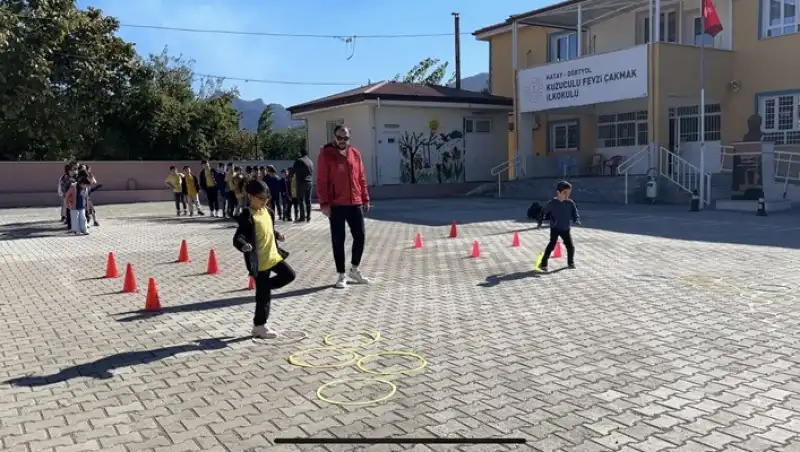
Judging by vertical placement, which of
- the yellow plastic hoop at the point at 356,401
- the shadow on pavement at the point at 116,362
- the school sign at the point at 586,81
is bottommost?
the yellow plastic hoop at the point at 356,401

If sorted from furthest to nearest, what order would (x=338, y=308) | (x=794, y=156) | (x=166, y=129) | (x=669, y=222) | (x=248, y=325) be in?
(x=166, y=129) < (x=794, y=156) < (x=669, y=222) < (x=338, y=308) < (x=248, y=325)

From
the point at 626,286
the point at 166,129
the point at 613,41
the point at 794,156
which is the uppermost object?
the point at 613,41

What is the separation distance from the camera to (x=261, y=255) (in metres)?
6.22

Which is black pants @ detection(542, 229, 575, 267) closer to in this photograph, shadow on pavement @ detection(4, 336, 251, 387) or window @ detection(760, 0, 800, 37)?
shadow on pavement @ detection(4, 336, 251, 387)

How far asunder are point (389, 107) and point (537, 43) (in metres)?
8.73

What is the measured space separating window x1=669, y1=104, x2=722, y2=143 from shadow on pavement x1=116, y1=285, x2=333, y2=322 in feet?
70.1

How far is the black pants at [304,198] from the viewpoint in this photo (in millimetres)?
18234

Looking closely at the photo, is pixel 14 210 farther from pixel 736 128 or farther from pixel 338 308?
pixel 736 128

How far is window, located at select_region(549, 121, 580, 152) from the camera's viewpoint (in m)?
31.2

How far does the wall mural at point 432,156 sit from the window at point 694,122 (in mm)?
9595

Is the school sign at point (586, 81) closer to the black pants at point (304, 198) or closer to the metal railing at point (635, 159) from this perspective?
the metal railing at point (635, 159)

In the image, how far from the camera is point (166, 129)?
124 feet

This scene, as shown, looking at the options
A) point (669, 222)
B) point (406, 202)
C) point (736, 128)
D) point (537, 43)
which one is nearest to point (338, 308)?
point (669, 222)

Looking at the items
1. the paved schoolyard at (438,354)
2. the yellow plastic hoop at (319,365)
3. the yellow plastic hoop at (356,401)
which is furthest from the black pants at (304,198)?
the yellow plastic hoop at (356,401)
